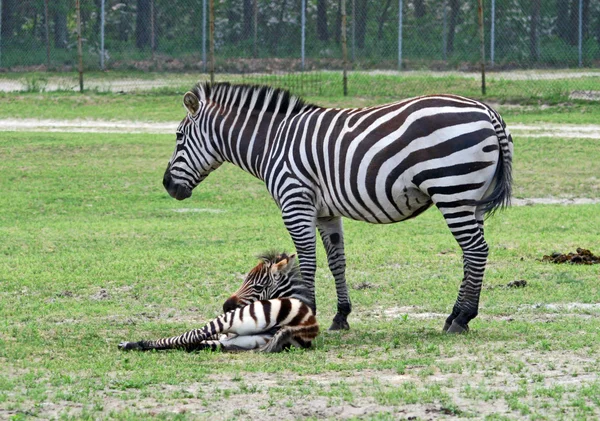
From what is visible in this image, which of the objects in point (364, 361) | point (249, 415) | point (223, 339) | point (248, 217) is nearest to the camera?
point (249, 415)

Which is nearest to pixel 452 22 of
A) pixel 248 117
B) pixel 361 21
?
pixel 361 21

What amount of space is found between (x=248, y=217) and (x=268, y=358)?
779 cm

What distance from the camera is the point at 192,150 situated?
30.2 ft

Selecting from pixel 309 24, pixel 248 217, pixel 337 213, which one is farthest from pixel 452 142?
pixel 309 24

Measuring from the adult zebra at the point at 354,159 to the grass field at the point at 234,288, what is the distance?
860 mm

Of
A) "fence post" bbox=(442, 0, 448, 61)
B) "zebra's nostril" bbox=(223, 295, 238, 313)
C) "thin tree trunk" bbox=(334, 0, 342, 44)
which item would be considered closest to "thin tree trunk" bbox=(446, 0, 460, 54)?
"fence post" bbox=(442, 0, 448, 61)

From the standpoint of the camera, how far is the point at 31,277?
10508 mm

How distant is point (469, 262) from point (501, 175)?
2.43 feet

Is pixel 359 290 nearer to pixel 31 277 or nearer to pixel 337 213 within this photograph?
pixel 337 213

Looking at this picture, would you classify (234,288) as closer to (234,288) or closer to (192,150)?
(234,288)

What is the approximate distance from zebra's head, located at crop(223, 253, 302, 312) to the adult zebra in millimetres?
117

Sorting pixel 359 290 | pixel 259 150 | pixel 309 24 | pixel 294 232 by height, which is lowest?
Answer: pixel 359 290

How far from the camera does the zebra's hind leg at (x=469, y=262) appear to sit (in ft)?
25.7

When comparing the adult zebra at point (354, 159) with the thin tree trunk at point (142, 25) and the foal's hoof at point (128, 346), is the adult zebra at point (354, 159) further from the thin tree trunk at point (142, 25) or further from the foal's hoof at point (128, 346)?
the thin tree trunk at point (142, 25)
